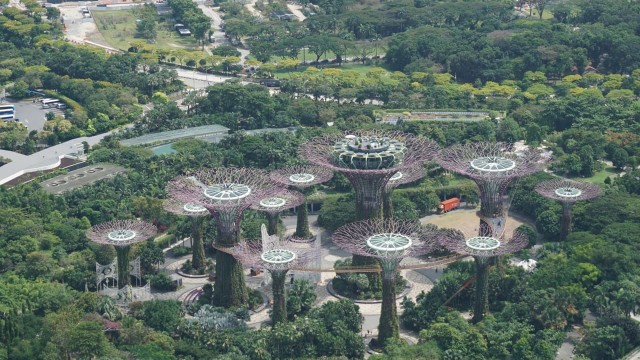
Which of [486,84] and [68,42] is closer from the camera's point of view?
[486,84]

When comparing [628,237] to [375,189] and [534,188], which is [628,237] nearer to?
[534,188]

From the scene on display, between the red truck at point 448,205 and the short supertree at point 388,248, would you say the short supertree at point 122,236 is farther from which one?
the red truck at point 448,205

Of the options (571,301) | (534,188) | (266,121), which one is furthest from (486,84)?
(571,301)

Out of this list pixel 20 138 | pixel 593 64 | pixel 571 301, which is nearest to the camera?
pixel 571 301

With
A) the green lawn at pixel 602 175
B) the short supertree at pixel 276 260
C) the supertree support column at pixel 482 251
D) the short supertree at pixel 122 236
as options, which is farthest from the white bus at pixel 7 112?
the supertree support column at pixel 482 251

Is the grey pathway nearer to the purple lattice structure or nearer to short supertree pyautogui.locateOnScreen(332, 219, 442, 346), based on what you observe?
the purple lattice structure
